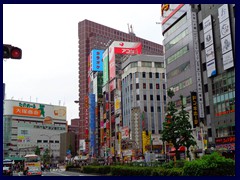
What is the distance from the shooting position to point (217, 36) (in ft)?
172

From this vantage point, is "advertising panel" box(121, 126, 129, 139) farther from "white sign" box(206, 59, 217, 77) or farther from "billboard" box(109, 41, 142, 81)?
"white sign" box(206, 59, 217, 77)

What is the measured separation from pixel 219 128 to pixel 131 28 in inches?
5606

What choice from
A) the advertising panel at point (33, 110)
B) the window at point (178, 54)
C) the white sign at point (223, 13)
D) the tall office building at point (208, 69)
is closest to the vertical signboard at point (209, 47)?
the tall office building at point (208, 69)

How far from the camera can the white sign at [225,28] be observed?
49237 millimetres

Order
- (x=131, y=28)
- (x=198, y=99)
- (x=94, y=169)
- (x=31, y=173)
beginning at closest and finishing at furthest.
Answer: (x=94, y=169)
(x=31, y=173)
(x=198, y=99)
(x=131, y=28)

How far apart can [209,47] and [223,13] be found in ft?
17.2

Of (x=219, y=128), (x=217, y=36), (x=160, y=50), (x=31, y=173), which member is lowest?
(x=31, y=173)

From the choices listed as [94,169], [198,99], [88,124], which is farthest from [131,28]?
[94,169]

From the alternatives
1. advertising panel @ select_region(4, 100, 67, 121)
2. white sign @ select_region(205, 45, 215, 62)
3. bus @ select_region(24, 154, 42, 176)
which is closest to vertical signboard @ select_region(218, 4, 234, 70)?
white sign @ select_region(205, 45, 215, 62)

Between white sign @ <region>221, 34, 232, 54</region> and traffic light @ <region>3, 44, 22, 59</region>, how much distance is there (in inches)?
1639

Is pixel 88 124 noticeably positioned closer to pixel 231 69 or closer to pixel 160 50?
pixel 231 69

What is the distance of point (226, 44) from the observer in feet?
162

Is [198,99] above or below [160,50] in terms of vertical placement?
below

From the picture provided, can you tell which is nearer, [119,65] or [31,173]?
[31,173]
